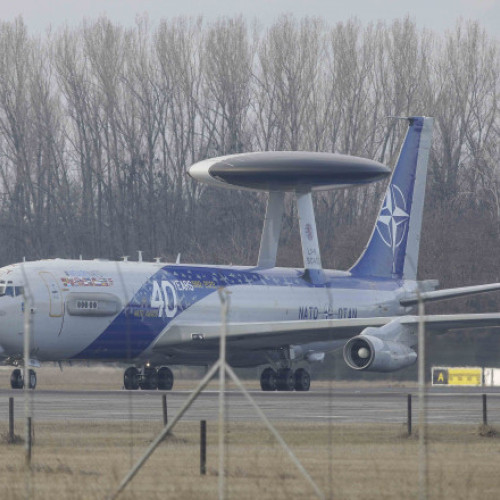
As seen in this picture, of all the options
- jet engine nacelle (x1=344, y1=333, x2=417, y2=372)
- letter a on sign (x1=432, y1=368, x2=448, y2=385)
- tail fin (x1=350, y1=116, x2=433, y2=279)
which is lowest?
letter a on sign (x1=432, y1=368, x2=448, y2=385)

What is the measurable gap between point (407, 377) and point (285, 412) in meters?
21.6

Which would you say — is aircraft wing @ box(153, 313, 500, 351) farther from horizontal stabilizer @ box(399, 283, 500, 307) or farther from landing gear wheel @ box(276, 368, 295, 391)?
landing gear wheel @ box(276, 368, 295, 391)

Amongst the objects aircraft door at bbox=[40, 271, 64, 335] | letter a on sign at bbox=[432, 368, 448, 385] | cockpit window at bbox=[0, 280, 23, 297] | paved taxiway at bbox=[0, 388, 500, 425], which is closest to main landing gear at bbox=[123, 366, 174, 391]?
paved taxiway at bbox=[0, 388, 500, 425]

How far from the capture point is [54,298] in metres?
40.7

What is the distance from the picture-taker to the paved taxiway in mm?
29891

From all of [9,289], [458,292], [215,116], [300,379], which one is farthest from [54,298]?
[215,116]

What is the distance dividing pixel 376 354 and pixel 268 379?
20.0 ft

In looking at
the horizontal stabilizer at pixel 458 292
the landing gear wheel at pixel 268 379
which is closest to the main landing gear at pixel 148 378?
the landing gear wheel at pixel 268 379

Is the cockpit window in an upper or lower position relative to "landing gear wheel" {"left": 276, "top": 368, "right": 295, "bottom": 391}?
upper

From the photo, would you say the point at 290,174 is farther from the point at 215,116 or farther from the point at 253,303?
the point at 215,116

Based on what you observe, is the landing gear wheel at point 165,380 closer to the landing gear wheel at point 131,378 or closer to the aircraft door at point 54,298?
the landing gear wheel at point 131,378

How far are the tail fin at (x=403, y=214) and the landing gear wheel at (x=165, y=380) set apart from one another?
10612 mm

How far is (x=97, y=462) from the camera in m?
20.8

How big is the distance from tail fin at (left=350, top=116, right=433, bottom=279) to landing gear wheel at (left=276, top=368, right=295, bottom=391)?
760 centimetres
